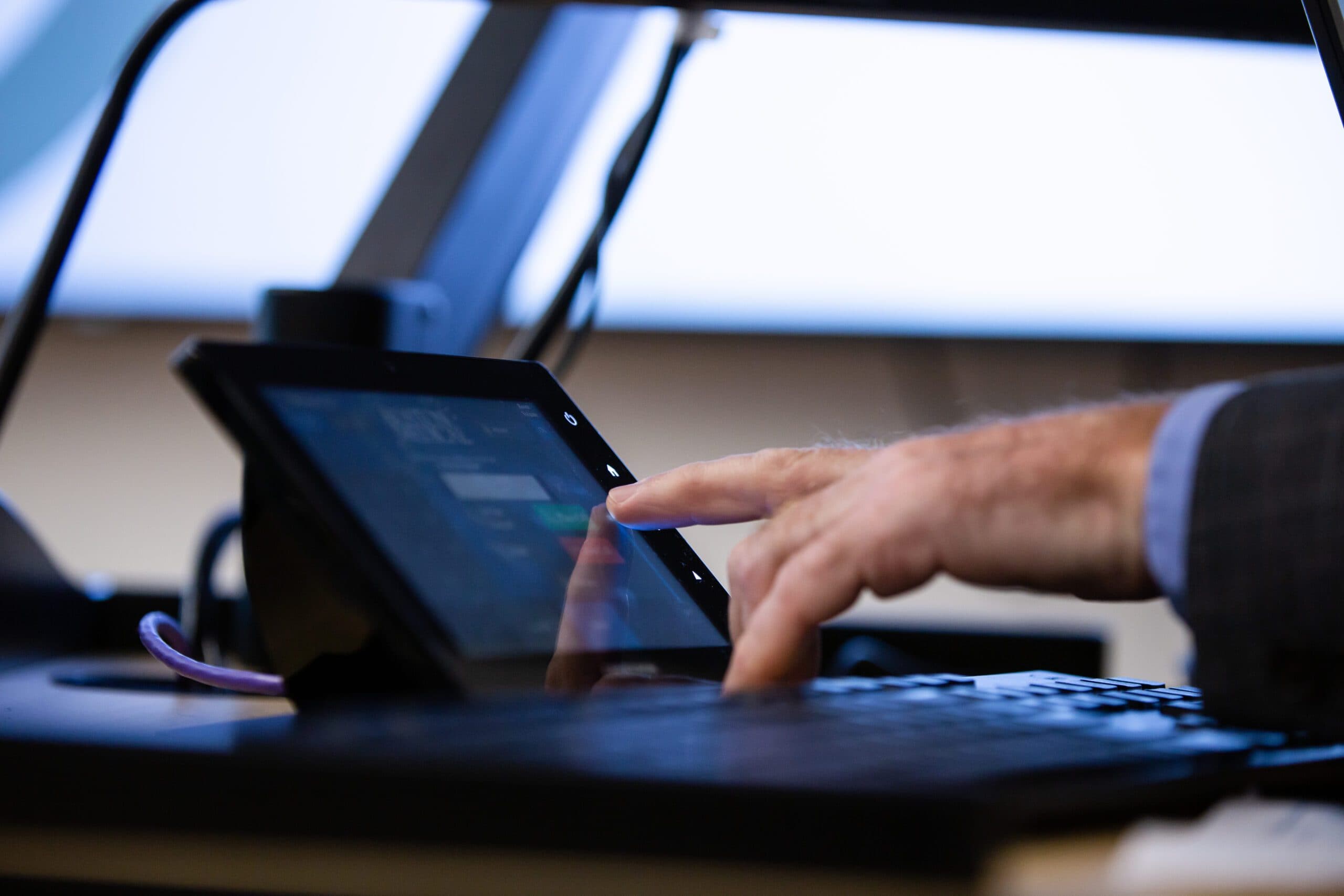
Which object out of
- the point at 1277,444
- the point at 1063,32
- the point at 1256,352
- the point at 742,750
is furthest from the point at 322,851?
the point at 1256,352

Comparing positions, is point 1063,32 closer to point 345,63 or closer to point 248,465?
point 248,465

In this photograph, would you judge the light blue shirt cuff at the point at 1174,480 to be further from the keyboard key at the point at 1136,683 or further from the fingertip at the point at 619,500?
the fingertip at the point at 619,500

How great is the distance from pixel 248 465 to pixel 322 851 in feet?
0.78

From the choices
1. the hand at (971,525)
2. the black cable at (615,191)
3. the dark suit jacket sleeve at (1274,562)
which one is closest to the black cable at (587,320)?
the black cable at (615,191)

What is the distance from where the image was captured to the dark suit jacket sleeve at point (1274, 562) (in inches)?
14.7

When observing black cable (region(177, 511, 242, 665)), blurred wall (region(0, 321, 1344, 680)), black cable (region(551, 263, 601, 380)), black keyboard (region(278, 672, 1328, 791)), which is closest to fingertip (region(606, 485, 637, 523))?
black keyboard (region(278, 672, 1328, 791))

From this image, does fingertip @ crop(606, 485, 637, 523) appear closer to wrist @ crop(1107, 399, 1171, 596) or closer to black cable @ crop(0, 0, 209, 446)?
wrist @ crop(1107, 399, 1171, 596)

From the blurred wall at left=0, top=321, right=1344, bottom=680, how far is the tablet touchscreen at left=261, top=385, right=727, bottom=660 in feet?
2.38

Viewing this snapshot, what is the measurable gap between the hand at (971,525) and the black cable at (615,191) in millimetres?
370

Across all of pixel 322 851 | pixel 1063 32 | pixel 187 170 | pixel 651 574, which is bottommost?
Answer: pixel 322 851

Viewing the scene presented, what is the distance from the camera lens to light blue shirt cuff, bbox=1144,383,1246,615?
41 cm

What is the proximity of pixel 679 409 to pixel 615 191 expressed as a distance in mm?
686

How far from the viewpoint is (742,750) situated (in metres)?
0.29

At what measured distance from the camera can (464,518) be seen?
1.62 feet
